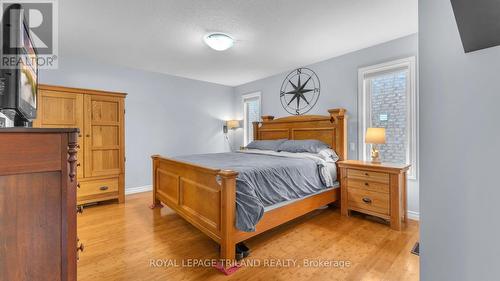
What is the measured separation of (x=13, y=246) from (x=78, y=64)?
12.5ft

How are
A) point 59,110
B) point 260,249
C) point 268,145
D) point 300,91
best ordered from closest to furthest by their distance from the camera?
point 260,249, point 59,110, point 268,145, point 300,91

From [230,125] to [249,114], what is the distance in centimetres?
54

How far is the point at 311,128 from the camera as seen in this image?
150 inches

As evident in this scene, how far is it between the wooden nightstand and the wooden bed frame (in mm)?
263

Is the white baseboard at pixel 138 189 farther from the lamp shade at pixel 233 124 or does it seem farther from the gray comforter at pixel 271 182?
the gray comforter at pixel 271 182

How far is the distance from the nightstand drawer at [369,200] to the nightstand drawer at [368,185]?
0.13 feet

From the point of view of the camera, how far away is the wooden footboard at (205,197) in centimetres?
192

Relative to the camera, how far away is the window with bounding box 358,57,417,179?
284 cm

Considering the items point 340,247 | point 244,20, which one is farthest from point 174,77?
point 340,247

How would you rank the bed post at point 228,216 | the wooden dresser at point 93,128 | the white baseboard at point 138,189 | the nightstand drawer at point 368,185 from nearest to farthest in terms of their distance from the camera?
the bed post at point 228,216, the nightstand drawer at point 368,185, the wooden dresser at point 93,128, the white baseboard at point 138,189

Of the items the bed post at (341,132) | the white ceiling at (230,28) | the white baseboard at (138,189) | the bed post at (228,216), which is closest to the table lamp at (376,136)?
the bed post at (341,132)

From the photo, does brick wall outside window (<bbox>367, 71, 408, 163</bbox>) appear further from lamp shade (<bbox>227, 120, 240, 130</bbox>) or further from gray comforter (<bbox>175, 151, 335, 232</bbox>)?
lamp shade (<bbox>227, 120, 240, 130</bbox>)

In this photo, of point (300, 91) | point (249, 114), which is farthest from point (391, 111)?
point (249, 114)

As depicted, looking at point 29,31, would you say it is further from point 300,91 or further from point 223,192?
Answer: point 300,91
